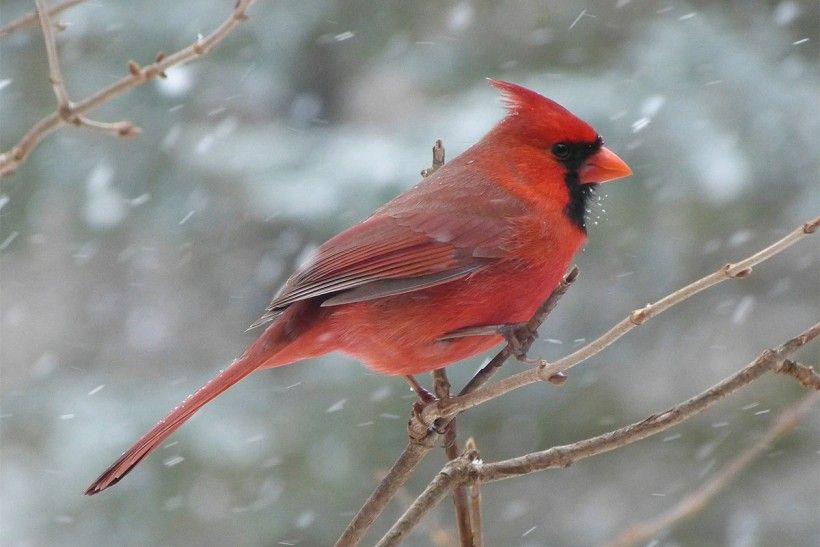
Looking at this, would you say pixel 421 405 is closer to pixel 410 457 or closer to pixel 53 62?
pixel 410 457

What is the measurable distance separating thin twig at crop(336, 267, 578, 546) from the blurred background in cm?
124

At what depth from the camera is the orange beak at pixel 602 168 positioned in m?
2.27

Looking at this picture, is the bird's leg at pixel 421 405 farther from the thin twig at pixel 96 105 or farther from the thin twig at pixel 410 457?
the thin twig at pixel 96 105

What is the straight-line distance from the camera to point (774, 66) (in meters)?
3.30

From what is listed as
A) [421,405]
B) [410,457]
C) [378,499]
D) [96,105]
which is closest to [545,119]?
[421,405]

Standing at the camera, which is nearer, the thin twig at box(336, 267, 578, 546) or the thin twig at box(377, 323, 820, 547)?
the thin twig at box(377, 323, 820, 547)

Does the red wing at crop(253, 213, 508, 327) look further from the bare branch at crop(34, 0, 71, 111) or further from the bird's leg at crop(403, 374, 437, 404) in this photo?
the bare branch at crop(34, 0, 71, 111)

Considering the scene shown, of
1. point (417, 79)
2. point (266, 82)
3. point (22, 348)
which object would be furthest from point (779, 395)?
point (22, 348)

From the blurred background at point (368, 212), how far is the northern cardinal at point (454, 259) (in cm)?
80

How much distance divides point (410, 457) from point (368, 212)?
150 centimetres

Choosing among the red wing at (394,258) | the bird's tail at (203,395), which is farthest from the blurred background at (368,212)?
the bird's tail at (203,395)

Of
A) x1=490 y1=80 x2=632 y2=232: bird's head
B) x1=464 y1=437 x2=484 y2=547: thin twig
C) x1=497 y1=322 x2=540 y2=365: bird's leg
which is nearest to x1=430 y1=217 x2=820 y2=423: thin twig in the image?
x1=464 y1=437 x2=484 y2=547: thin twig

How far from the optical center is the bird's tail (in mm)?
1632

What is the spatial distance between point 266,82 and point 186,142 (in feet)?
1.45
